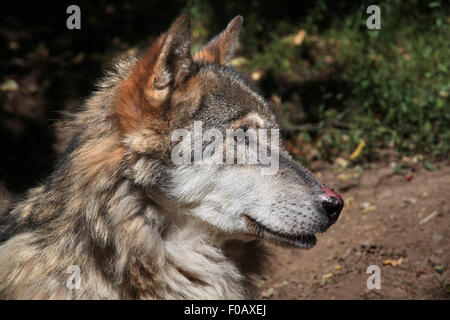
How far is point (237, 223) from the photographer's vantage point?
3020 mm

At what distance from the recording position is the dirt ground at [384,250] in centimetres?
424

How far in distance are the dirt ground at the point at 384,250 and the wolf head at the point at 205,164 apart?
818 millimetres

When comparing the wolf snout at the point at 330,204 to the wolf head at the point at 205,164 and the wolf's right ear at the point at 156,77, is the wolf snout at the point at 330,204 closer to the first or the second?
the wolf head at the point at 205,164

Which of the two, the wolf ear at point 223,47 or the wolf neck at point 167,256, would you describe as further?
the wolf ear at point 223,47

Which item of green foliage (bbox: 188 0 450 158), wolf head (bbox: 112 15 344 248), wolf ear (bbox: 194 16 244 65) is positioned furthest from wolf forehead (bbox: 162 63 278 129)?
green foliage (bbox: 188 0 450 158)

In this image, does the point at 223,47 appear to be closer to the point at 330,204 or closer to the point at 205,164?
the point at 205,164

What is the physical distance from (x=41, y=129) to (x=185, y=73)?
4.05 m

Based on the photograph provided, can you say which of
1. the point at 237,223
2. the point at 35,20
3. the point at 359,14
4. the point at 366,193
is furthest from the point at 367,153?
the point at 35,20

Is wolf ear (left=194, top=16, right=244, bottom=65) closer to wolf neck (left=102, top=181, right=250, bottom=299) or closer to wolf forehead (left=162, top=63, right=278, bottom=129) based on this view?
wolf forehead (left=162, top=63, right=278, bottom=129)

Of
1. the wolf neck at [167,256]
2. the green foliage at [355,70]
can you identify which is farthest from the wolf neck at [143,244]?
the green foliage at [355,70]

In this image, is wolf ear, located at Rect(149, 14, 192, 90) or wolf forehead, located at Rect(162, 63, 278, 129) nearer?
wolf ear, located at Rect(149, 14, 192, 90)

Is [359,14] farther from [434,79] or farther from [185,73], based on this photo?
[185,73]

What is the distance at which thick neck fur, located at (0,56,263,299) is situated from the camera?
2.84 m

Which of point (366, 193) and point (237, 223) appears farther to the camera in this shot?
point (366, 193)
